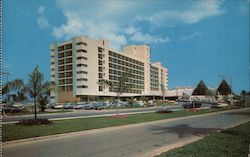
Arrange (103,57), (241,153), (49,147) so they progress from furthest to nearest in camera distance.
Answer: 1. (103,57)
2. (49,147)
3. (241,153)

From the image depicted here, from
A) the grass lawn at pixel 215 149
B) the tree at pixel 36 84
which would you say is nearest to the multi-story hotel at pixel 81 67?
the tree at pixel 36 84

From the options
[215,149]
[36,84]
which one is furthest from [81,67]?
[215,149]

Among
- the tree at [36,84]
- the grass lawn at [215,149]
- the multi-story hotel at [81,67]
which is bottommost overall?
the grass lawn at [215,149]

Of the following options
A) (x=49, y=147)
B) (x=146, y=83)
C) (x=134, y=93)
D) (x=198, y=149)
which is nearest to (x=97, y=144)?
(x=49, y=147)

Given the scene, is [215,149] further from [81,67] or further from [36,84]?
[81,67]

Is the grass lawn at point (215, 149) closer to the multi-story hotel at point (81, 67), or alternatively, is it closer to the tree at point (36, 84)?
the tree at point (36, 84)

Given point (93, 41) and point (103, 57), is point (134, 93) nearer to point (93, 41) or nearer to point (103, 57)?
point (103, 57)

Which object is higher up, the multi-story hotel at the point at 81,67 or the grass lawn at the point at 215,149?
the multi-story hotel at the point at 81,67

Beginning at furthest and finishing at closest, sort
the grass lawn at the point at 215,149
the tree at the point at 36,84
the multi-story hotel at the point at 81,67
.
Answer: the multi-story hotel at the point at 81,67, the tree at the point at 36,84, the grass lawn at the point at 215,149

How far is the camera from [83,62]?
271 feet

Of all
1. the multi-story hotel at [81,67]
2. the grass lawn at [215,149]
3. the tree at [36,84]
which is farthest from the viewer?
the multi-story hotel at [81,67]

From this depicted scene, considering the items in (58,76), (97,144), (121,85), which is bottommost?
(97,144)

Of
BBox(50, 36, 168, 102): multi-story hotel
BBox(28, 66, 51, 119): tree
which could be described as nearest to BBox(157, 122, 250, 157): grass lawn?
BBox(28, 66, 51, 119): tree

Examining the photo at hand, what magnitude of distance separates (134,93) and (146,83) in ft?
46.3
